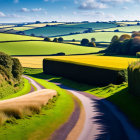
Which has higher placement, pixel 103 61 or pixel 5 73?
pixel 103 61

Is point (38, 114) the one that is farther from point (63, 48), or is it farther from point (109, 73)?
point (63, 48)

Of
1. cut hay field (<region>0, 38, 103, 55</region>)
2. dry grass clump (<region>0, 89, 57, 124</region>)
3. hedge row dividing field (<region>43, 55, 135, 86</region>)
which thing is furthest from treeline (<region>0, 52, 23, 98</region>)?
cut hay field (<region>0, 38, 103, 55</region>)

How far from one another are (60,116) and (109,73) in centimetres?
2774

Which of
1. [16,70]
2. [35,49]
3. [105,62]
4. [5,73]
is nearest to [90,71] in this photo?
[105,62]

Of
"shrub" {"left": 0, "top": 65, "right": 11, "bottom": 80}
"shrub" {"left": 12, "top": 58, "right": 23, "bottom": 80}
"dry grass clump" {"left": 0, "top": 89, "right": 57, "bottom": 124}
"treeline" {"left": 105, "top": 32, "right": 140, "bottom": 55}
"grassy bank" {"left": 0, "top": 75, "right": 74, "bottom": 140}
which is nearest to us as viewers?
"grassy bank" {"left": 0, "top": 75, "right": 74, "bottom": 140}

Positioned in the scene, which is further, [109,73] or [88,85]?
[88,85]

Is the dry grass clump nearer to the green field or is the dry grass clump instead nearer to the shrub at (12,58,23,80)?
the shrub at (12,58,23,80)

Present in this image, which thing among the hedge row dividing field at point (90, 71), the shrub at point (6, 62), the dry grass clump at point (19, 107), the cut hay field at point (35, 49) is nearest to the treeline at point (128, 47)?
the cut hay field at point (35, 49)

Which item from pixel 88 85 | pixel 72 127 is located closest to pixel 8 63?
pixel 88 85

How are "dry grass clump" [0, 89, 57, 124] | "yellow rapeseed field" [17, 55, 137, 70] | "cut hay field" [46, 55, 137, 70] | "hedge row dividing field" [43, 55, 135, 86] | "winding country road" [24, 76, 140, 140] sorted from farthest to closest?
"yellow rapeseed field" [17, 55, 137, 70] → "cut hay field" [46, 55, 137, 70] → "hedge row dividing field" [43, 55, 135, 86] → "dry grass clump" [0, 89, 57, 124] → "winding country road" [24, 76, 140, 140]

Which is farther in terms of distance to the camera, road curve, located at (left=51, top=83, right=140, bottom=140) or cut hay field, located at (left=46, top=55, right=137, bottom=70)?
cut hay field, located at (left=46, top=55, right=137, bottom=70)

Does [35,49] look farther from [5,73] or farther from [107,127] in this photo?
[107,127]

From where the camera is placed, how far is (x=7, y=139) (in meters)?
15.6

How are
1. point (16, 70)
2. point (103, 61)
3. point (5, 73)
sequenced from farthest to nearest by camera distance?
point (103, 61) → point (16, 70) → point (5, 73)
